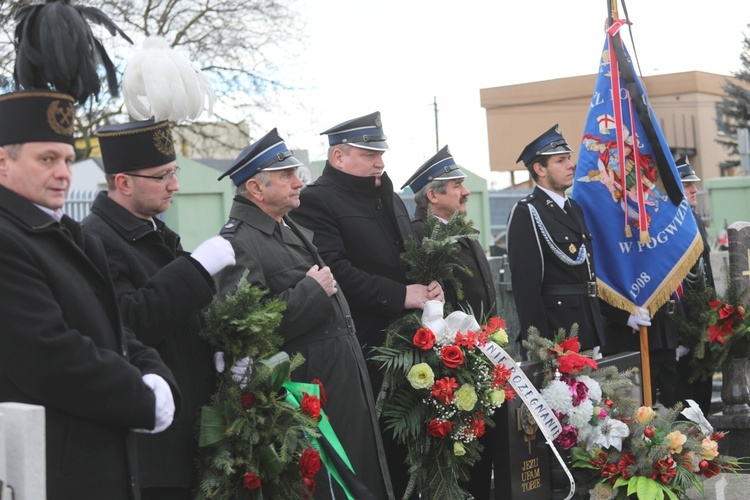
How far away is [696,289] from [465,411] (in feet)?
11.7

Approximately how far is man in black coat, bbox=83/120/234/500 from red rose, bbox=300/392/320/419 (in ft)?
1.16

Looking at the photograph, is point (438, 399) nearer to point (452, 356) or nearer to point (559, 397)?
point (452, 356)

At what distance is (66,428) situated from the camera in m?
2.90

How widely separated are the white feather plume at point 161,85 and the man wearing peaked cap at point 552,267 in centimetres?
301

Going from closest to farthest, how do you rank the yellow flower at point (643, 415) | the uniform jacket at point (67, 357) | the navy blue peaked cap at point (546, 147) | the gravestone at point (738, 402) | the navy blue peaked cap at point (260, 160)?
the uniform jacket at point (67, 357)
the navy blue peaked cap at point (260, 160)
the yellow flower at point (643, 415)
the navy blue peaked cap at point (546, 147)
the gravestone at point (738, 402)

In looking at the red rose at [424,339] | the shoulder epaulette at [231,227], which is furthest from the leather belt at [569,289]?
the shoulder epaulette at [231,227]

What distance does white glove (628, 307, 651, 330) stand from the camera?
717 cm

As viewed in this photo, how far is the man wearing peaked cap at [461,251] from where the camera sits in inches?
227

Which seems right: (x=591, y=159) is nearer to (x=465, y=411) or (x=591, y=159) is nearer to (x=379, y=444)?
(x=465, y=411)

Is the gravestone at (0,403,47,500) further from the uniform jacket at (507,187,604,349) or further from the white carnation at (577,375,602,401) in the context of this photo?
the uniform jacket at (507,187,604,349)

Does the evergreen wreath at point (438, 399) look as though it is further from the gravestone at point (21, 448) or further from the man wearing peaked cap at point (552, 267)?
the gravestone at point (21, 448)

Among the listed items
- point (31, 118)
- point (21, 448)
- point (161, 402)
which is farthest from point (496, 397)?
point (21, 448)

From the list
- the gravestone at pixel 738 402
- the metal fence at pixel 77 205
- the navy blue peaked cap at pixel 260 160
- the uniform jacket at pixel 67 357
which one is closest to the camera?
the uniform jacket at pixel 67 357

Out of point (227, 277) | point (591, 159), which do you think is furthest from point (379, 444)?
point (591, 159)
